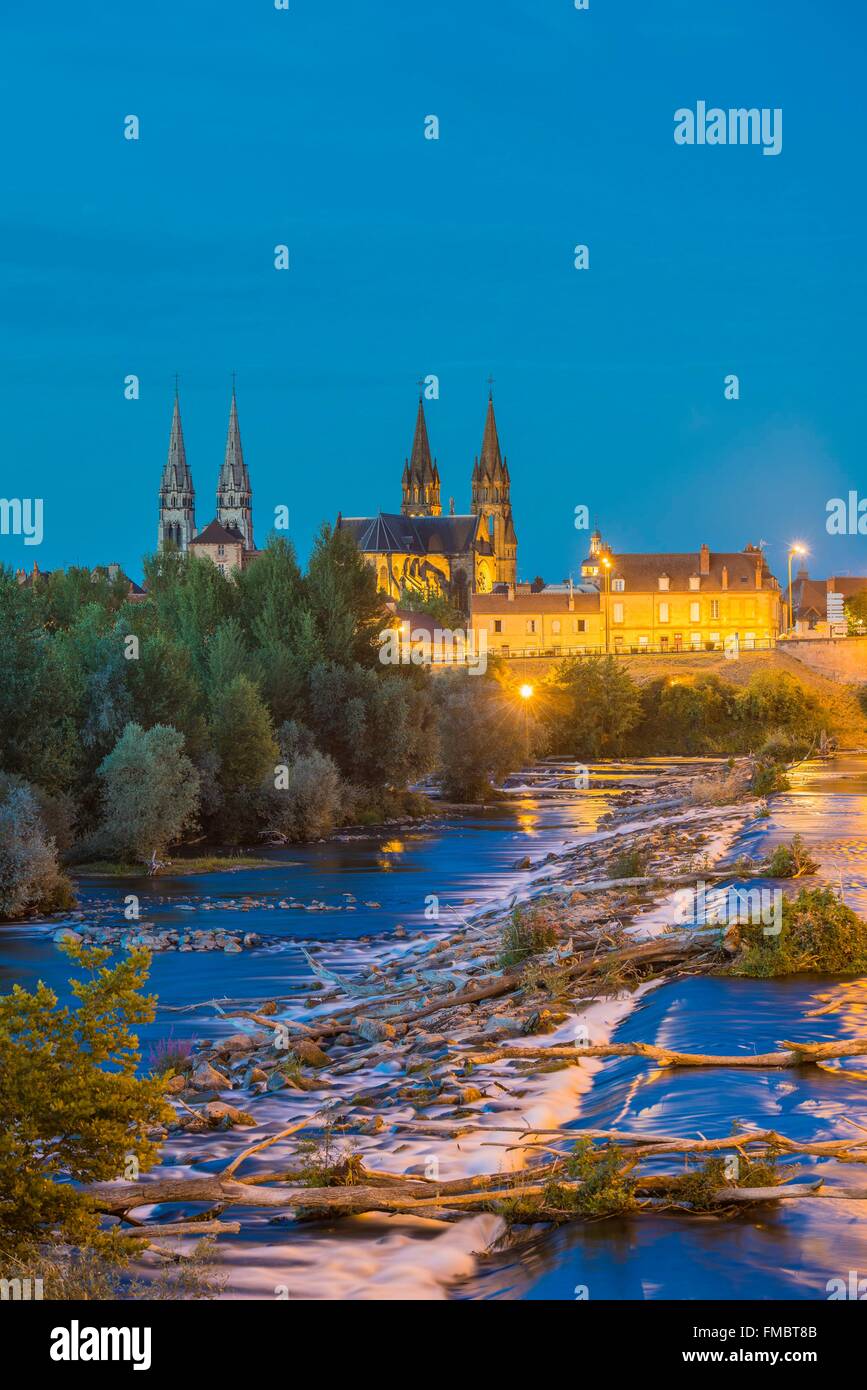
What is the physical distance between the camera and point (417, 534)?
18300 cm

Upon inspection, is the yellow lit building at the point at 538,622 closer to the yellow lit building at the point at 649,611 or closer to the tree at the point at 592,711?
the yellow lit building at the point at 649,611

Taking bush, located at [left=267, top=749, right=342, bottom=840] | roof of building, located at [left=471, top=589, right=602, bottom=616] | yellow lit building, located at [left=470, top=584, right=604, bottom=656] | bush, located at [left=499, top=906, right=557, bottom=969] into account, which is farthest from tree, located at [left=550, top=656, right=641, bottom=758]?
bush, located at [left=499, top=906, right=557, bottom=969]

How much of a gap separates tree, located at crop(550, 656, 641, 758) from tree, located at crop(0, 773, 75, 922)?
55.3m

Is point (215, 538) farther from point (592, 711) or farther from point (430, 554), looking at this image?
point (592, 711)

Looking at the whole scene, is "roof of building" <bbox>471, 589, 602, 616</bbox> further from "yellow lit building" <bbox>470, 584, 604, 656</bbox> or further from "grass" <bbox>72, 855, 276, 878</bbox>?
"grass" <bbox>72, 855, 276, 878</bbox>

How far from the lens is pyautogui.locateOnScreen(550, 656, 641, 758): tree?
8425cm

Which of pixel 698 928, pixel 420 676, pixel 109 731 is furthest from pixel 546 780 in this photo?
pixel 698 928

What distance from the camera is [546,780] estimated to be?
224ft

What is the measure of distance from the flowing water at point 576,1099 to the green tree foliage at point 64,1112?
3.94 feet

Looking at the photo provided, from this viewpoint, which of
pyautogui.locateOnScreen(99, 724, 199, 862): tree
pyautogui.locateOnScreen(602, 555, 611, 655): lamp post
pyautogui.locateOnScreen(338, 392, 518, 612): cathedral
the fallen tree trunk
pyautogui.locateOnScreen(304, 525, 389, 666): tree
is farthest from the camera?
pyautogui.locateOnScreen(338, 392, 518, 612): cathedral

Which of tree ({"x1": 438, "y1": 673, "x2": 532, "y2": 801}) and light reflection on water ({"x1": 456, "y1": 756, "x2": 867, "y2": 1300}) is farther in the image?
tree ({"x1": 438, "y1": 673, "x2": 532, "y2": 801})

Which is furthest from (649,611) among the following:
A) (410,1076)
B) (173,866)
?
(410,1076)
